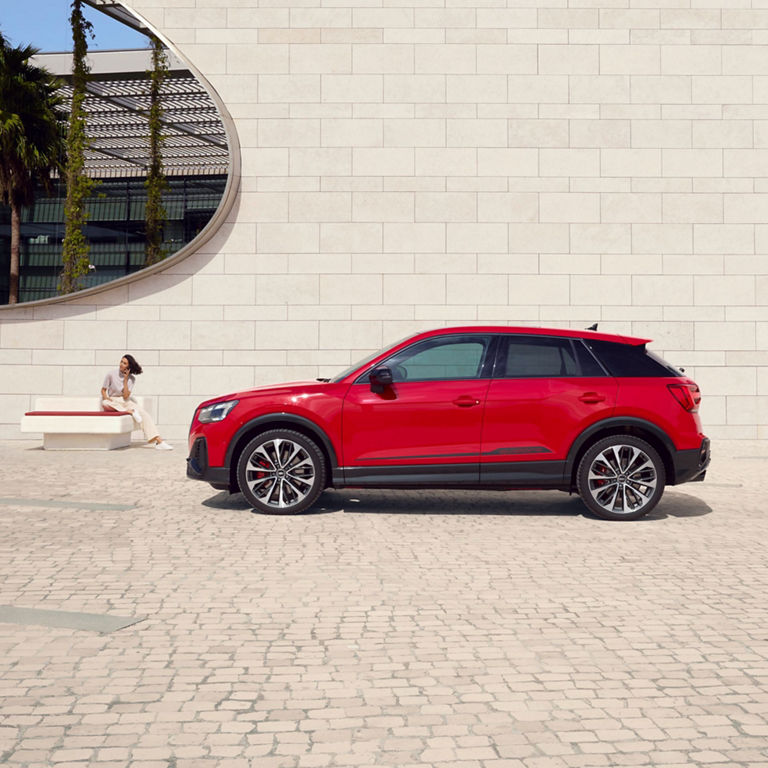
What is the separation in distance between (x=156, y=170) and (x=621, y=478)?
37.0ft

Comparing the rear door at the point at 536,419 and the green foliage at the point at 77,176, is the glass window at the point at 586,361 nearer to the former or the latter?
the rear door at the point at 536,419

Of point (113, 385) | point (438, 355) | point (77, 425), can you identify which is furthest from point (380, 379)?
point (113, 385)

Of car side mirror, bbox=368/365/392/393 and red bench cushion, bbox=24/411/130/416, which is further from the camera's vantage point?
A: red bench cushion, bbox=24/411/130/416

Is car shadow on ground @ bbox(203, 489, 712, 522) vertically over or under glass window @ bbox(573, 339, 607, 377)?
under

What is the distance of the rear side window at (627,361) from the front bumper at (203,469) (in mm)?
3576

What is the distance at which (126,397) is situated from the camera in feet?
52.5

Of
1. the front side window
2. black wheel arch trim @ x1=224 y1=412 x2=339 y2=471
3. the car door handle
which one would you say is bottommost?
black wheel arch trim @ x1=224 y1=412 x2=339 y2=471

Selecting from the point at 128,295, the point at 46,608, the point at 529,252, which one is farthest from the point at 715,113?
the point at 46,608

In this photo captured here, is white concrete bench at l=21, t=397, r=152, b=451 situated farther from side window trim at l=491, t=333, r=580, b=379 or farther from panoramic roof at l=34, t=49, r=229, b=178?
side window trim at l=491, t=333, r=580, b=379

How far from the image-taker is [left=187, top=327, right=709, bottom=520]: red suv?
27.7 feet

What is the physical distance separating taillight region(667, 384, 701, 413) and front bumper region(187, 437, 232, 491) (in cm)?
415

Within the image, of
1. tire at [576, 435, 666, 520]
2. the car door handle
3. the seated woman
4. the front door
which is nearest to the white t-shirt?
the seated woman

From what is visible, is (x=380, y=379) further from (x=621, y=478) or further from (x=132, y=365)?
(x=132, y=365)

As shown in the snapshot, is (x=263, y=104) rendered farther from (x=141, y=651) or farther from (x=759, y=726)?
(x=759, y=726)
